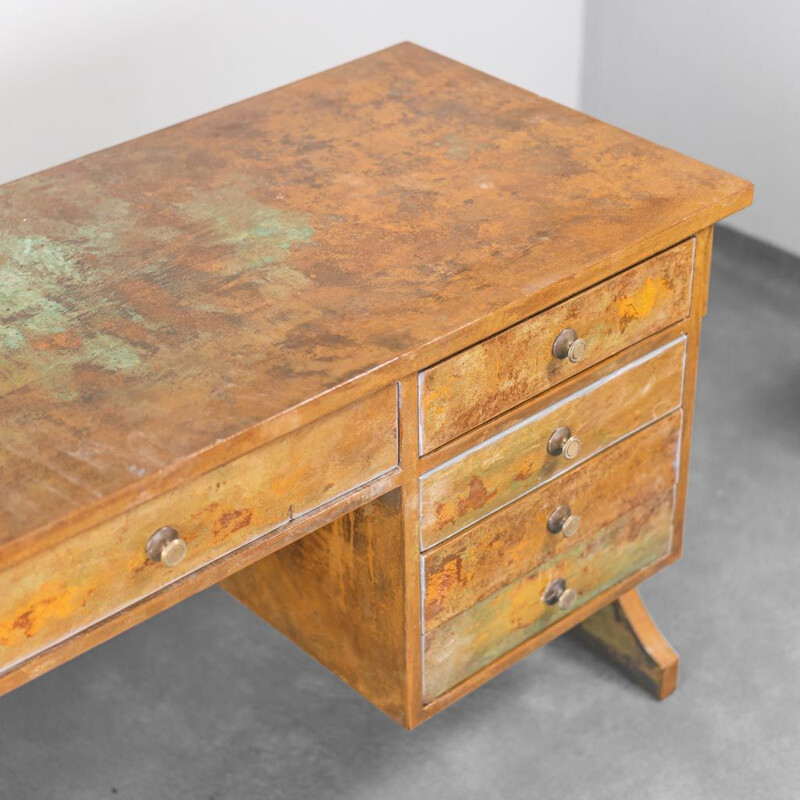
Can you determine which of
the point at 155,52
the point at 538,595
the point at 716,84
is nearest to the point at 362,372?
the point at 538,595

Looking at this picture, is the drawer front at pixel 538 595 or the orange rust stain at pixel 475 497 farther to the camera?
the drawer front at pixel 538 595

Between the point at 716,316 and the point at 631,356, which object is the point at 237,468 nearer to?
the point at 631,356

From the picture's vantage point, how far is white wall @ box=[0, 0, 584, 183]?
206 cm

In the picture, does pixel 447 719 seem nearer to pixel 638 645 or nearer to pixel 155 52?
pixel 638 645

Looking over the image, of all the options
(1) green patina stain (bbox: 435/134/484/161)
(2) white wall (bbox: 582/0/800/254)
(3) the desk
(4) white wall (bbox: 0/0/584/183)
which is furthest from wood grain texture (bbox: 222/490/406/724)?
(2) white wall (bbox: 582/0/800/254)

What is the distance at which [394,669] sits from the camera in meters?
1.64

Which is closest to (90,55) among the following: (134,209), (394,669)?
(134,209)

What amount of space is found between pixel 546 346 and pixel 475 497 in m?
0.19

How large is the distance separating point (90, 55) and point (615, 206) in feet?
3.04

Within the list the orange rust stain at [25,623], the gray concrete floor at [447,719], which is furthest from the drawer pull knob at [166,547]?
the gray concrete floor at [447,719]

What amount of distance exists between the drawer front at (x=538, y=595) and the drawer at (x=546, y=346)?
0.91 ft

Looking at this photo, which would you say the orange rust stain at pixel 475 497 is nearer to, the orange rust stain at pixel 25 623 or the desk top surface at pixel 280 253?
the desk top surface at pixel 280 253

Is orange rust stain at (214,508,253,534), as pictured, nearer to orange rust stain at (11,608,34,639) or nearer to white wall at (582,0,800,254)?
orange rust stain at (11,608,34,639)

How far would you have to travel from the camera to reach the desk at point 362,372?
1270 millimetres
